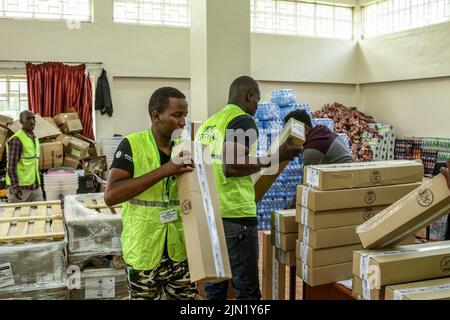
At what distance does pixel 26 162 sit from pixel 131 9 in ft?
15.0

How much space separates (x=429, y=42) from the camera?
8969mm

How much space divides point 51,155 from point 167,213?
587 cm

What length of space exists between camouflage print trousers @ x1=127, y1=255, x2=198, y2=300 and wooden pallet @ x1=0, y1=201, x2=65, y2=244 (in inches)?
44.3

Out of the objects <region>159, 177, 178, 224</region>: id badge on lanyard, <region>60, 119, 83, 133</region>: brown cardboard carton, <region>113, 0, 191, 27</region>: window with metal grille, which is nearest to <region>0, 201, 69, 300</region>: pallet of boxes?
<region>159, 177, 178, 224</region>: id badge on lanyard

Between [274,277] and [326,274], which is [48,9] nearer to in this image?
[274,277]

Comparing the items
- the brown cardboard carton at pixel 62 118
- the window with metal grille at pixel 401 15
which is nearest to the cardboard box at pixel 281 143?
the brown cardboard carton at pixel 62 118

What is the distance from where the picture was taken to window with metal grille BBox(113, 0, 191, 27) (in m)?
8.72

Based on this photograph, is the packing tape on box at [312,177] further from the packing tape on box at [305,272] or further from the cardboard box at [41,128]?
the cardboard box at [41,128]

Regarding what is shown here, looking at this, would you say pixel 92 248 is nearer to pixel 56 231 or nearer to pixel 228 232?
pixel 56 231

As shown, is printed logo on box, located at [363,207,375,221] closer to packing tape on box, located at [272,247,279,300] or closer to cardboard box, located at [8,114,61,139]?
packing tape on box, located at [272,247,279,300]

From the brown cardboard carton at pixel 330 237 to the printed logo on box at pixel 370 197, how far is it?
0.16 metres

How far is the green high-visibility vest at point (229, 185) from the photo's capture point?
2629mm

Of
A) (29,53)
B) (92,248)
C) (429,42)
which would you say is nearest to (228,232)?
(92,248)

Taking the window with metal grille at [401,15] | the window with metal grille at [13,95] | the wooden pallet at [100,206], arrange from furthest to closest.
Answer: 1. the window with metal grille at [401,15]
2. the window with metal grille at [13,95]
3. the wooden pallet at [100,206]
